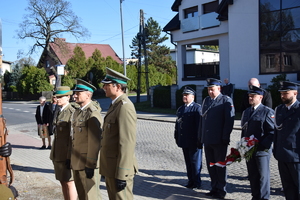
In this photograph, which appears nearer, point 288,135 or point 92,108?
point 92,108

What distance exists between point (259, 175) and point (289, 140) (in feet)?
2.76

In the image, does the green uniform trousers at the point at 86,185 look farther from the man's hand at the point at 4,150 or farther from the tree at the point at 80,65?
the tree at the point at 80,65

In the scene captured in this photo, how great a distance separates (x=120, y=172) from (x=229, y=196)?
2.95 metres

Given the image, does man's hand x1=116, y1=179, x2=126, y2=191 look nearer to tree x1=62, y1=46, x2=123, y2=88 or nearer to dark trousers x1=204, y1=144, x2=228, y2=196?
dark trousers x1=204, y1=144, x2=228, y2=196

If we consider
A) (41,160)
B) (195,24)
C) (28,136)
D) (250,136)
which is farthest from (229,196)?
(195,24)

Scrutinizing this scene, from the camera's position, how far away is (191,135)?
252 inches

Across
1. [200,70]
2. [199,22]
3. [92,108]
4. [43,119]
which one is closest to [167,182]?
[92,108]

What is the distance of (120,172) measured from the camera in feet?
12.1

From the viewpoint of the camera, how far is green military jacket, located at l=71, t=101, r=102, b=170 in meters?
4.30

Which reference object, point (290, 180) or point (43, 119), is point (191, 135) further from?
point (43, 119)

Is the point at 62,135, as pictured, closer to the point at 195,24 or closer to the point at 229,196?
the point at 229,196

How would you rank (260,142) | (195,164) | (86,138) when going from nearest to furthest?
(86,138) → (260,142) → (195,164)

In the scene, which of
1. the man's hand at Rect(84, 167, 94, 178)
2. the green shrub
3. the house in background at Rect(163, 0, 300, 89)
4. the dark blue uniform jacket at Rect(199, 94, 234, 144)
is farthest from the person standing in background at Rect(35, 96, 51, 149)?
the green shrub

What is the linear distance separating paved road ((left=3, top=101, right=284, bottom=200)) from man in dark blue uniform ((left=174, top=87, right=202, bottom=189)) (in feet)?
1.02
